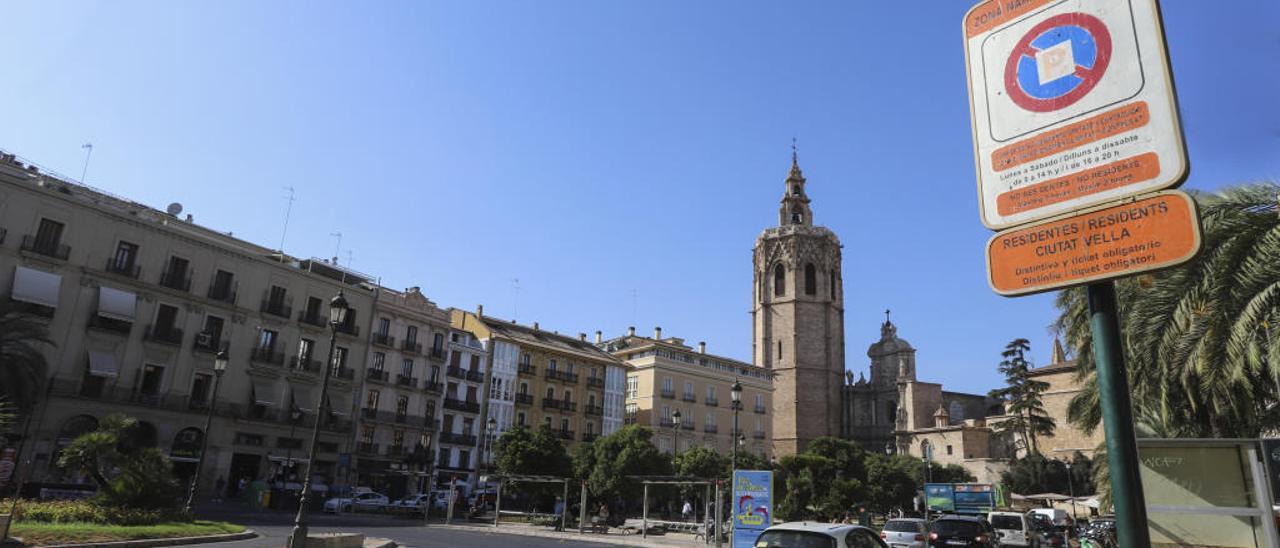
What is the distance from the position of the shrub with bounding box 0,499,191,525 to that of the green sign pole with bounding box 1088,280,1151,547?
20.7 metres

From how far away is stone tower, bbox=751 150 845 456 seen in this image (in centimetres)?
8231

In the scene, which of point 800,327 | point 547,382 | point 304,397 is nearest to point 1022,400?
point 800,327

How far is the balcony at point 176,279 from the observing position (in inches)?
1475

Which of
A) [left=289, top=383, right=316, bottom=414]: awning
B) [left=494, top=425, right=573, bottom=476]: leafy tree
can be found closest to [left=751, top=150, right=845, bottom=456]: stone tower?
[left=494, top=425, right=573, bottom=476]: leafy tree

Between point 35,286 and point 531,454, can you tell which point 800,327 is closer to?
point 531,454

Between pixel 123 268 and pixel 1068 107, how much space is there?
42.2 m

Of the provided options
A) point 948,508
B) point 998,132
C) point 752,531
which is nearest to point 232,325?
point 752,531

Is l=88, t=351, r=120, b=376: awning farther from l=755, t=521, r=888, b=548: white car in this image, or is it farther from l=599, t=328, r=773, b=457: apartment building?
l=599, t=328, r=773, b=457: apartment building

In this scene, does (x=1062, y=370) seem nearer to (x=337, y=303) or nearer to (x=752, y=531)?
(x=752, y=531)

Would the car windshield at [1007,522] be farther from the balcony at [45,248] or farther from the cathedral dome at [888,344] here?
the cathedral dome at [888,344]

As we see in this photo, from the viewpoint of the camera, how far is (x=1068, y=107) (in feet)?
12.1

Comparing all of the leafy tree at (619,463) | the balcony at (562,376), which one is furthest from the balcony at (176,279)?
the balcony at (562,376)

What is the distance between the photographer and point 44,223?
33500 millimetres

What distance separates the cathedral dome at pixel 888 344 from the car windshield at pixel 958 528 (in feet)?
245
